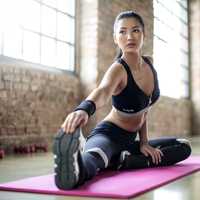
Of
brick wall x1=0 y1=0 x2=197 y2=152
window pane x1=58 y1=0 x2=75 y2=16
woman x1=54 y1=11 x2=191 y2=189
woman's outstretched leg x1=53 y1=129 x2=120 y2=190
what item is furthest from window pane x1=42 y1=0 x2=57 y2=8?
woman's outstretched leg x1=53 y1=129 x2=120 y2=190

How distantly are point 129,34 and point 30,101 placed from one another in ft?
9.74

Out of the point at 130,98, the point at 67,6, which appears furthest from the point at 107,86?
the point at 67,6

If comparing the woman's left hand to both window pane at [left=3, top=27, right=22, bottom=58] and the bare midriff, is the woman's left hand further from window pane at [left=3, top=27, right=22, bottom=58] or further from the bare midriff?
window pane at [left=3, top=27, right=22, bottom=58]

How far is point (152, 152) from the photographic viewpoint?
3.05 meters

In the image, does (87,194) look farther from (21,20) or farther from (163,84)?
(163,84)

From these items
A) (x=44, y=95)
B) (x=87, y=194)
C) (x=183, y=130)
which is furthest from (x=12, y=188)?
(x=183, y=130)

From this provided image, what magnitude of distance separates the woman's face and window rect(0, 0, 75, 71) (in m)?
2.75

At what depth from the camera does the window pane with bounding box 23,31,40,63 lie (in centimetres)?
575

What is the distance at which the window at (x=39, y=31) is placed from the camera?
5.49 m

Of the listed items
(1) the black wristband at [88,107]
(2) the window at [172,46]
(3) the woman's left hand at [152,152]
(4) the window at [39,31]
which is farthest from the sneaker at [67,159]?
(2) the window at [172,46]

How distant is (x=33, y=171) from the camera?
3.25 m

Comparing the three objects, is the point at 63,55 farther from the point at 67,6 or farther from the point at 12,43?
the point at 12,43

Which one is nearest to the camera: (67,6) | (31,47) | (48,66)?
(31,47)

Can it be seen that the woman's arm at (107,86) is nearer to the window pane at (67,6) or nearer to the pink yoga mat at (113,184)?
the pink yoga mat at (113,184)
